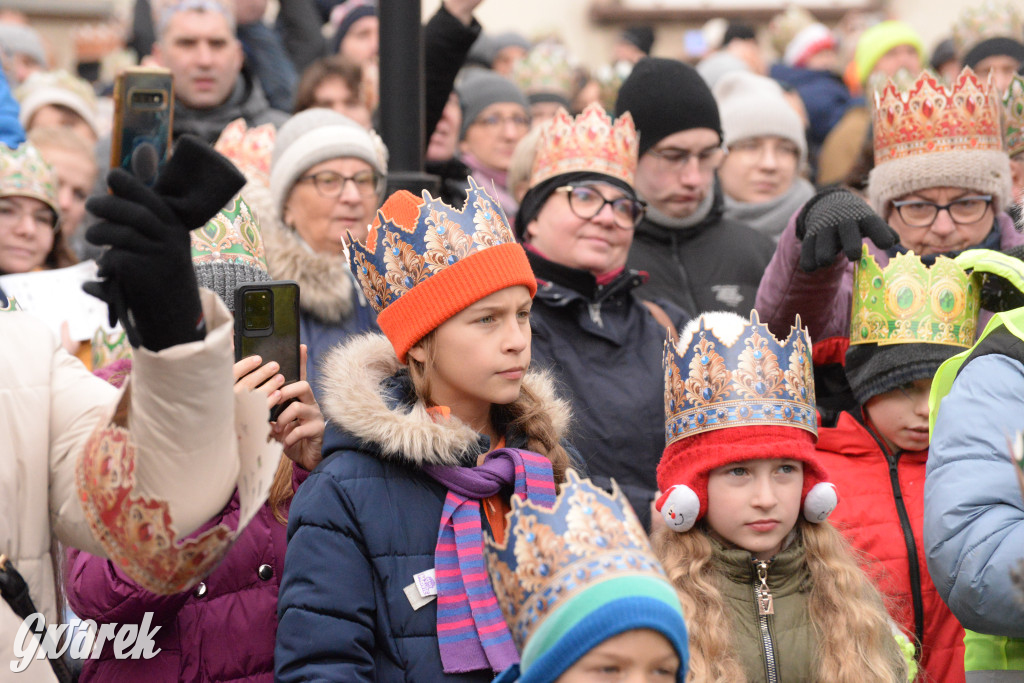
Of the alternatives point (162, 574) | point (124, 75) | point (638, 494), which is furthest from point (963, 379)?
point (124, 75)

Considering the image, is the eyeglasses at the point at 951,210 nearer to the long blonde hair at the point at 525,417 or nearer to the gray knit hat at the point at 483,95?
the long blonde hair at the point at 525,417

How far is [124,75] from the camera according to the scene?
Result: 3.33 metres

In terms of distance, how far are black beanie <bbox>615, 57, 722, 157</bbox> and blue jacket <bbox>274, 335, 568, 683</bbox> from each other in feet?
7.63

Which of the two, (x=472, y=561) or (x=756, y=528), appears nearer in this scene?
(x=472, y=561)

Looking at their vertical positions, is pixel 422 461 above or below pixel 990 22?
below

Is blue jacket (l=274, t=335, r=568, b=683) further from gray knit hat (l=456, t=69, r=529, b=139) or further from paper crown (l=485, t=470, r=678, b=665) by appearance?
gray knit hat (l=456, t=69, r=529, b=139)

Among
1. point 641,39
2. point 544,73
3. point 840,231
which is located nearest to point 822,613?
point 840,231

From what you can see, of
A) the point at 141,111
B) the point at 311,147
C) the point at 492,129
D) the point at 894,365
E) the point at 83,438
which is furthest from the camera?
the point at 492,129

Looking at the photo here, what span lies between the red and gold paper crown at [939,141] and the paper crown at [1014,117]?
0.70 feet

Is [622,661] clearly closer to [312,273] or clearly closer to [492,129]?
[312,273]

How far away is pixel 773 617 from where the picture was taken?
315 cm

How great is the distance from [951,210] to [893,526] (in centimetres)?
132

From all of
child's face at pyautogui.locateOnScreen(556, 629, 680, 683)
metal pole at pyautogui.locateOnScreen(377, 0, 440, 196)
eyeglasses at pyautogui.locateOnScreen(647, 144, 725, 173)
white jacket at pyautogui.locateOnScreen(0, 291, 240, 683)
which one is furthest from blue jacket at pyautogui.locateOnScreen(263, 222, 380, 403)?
child's face at pyautogui.locateOnScreen(556, 629, 680, 683)

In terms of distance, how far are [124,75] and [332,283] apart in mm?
1148
